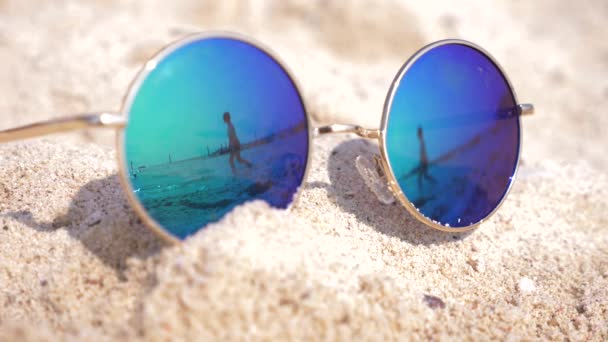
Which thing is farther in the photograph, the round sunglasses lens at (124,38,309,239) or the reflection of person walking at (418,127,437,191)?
the reflection of person walking at (418,127,437,191)

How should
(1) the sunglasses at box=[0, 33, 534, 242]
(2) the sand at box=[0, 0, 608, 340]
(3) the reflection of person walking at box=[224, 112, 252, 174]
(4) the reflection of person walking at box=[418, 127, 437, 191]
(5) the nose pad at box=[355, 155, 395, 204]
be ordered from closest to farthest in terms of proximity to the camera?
(2) the sand at box=[0, 0, 608, 340]
(1) the sunglasses at box=[0, 33, 534, 242]
(3) the reflection of person walking at box=[224, 112, 252, 174]
(5) the nose pad at box=[355, 155, 395, 204]
(4) the reflection of person walking at box=[418, 127, 437, 191]

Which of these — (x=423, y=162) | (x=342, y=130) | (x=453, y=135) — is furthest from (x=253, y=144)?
(x=453, y=135)

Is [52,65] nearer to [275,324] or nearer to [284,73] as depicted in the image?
[284,73]

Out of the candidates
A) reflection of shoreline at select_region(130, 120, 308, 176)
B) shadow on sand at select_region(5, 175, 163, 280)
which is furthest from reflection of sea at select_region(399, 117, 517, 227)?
shadow on sand at select_region(5, 175, 163, 280)

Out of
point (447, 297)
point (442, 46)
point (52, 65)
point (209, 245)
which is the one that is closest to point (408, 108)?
point (442, 46)

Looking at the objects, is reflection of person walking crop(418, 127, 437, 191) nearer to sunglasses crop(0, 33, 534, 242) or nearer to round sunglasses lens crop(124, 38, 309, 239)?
sunglasses crop(0, 33, 534, 242)

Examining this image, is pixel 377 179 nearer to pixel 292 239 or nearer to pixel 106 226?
pixel 292 239

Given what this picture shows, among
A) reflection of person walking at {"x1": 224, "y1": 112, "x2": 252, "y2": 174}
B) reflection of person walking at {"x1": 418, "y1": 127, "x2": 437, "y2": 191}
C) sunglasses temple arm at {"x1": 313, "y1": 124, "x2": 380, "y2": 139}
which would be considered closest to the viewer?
reflection of person walking at {"x1": 224, "y1": 112, "x2": 252, "y2": 174}
